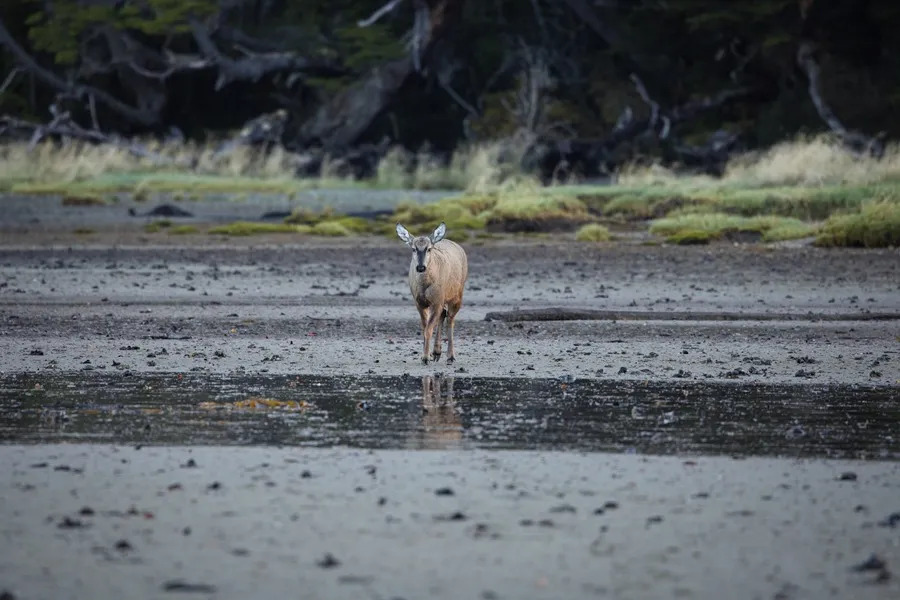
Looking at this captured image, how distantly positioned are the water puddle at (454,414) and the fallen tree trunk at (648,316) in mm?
4517

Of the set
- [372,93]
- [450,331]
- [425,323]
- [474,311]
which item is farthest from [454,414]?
[372,93]

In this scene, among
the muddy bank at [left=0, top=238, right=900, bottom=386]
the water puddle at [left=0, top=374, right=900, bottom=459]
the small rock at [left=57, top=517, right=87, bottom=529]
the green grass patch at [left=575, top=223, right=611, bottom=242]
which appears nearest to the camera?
the small rock at [left=57, top=517, right=87, bottom=529]

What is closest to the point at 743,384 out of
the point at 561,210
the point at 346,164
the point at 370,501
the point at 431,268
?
the point at 431,268

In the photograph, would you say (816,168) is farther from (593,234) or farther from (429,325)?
(429,325)

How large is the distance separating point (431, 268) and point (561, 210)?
20.3 m

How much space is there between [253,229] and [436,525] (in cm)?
2564

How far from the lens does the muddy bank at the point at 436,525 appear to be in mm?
6555

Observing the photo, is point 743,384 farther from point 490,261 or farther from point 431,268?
point 490,261

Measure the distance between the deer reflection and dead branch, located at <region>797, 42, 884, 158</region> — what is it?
32.4 meters

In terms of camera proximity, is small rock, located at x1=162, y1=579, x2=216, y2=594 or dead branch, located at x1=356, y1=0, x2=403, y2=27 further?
dead branch, located at x1=356, y1=0, x2=403, y2=27

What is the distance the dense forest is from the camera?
5094 cm

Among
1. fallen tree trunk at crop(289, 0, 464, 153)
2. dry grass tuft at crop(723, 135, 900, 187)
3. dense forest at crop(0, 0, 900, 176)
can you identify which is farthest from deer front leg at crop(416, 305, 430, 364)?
fallen tree trunk at crop(289, 0, 464, 153)

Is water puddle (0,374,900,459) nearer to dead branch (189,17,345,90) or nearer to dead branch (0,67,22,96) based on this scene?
dead branch (189,17,345,90)

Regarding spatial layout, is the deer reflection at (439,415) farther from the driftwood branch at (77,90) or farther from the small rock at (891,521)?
the driftwood branch at (77,90)
